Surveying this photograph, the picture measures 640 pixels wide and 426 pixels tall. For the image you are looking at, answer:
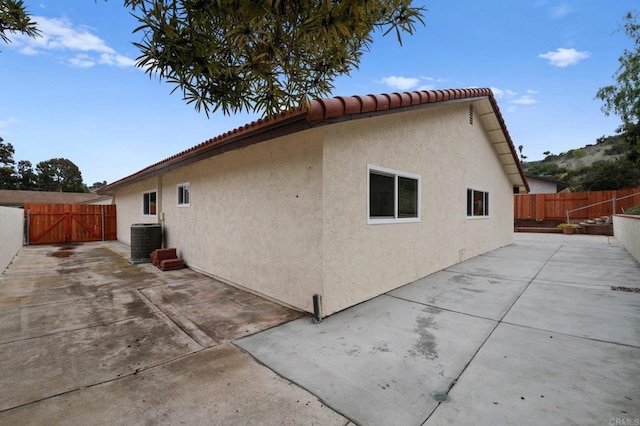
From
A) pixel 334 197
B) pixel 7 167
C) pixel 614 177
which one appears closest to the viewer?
pixel 334 197

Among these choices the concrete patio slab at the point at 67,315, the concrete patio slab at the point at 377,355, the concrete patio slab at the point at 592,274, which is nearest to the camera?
the concrete patio slab at the point at 377,355

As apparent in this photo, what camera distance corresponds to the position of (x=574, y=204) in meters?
21.2

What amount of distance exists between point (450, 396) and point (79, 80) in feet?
40.0

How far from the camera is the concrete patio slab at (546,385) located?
85.6 inches

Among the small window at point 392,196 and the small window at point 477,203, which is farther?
the small window at point 477,203

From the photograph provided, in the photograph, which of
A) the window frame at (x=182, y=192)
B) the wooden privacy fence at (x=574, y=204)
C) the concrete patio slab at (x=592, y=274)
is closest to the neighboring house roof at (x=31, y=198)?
the window frame at (x=182, y=192)

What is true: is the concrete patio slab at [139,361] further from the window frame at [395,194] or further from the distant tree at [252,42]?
the distant tree at [252,42]

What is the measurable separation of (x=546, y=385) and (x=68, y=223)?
65.9 feet

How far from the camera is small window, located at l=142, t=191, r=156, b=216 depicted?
1102cm

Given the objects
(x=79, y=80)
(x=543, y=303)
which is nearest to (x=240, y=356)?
(x=543, y=303)

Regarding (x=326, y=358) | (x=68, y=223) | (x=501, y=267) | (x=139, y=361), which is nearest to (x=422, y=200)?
(x=501, y=267)

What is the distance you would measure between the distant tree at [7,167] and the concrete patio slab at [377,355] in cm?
5518

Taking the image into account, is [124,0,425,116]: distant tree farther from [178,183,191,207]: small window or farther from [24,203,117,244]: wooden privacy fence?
[24,203,117,244]: wooden privacy fence

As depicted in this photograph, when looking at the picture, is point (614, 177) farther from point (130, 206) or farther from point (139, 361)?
point (130, 206)
